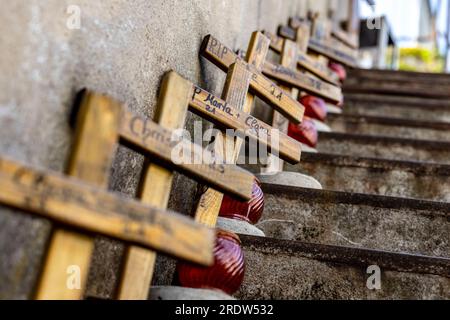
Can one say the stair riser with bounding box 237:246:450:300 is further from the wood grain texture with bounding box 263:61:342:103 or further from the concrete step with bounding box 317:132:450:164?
the concrete step with bounding box 317:132:450:164

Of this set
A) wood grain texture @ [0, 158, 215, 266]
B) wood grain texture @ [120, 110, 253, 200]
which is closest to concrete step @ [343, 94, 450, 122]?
wood grain texture @ [120, 110, 253, 200]

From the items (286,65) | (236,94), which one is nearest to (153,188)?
(236,94)

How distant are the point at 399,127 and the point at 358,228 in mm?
1555

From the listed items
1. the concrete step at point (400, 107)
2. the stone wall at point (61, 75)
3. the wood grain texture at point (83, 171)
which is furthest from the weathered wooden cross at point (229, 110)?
the concrete step at point (400, 107)

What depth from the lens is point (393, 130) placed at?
11.9 ft

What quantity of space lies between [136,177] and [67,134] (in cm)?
46

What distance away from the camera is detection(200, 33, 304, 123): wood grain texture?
2297 millimetres

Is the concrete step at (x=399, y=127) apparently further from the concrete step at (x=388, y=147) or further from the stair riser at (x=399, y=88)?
the stair riser at (x=399, y=88)

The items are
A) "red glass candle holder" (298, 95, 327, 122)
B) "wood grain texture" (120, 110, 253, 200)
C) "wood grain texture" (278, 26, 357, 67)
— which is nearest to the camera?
"wood grain texture" (120, 110, 253, 200)

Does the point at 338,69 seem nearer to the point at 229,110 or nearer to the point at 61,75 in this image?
the point at 229,110

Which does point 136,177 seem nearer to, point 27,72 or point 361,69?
point 27,72

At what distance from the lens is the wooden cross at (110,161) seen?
1.21m

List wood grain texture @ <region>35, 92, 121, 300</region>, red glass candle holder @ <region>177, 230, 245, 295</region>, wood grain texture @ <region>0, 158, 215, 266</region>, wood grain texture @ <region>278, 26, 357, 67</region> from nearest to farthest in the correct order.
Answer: wood grain texture @ <region>0, 158, 215, 266</region> → wood grain texture @ <region>35, 92, 121, 300</region> → red glass candle holder @ <region>177, 230, 245, 295</region> → wood grain texture @ <region>278, 26, 357, 67</region>

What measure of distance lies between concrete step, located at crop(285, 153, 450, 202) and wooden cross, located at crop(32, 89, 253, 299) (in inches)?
45.3
